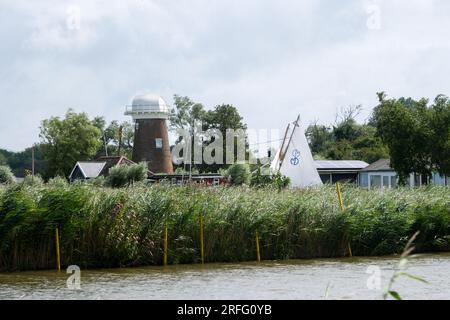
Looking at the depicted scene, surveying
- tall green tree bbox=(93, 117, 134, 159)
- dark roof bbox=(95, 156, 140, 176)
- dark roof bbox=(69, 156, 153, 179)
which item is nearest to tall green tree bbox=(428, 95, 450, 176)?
dark roof bbox=(69, 156, 153, 179)

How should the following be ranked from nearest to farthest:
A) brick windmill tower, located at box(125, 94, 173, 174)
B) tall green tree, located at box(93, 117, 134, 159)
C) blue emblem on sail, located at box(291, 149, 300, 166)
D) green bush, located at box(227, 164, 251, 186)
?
blue emblem on sail, located at box(291, 149, 300, 166) → green bush, located at box(227, 164, 251, 186) → brick windmill tower, located at box(125, 94, 173, 174) → tall green tree, located at box(93, 117, 134, 159)

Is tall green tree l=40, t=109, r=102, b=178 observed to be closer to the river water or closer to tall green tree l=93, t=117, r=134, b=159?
tall green tree l=93, t=117, r=134, b=159

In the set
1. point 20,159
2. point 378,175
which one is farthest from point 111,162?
point 20,159

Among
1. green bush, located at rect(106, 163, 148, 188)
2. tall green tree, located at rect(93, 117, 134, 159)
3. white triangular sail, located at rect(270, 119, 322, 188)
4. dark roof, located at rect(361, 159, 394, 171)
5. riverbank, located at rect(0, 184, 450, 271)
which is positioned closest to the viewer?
riverbank, located at rect(0, 184, 450, 271)

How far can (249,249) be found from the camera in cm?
2631

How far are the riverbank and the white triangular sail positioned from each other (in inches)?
779

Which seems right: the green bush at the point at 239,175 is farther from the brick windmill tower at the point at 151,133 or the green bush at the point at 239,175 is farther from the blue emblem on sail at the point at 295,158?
the brick windmill tower at the point at 151,133

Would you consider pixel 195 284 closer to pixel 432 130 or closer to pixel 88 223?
pixel 88 223

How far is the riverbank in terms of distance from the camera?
76.5 feet

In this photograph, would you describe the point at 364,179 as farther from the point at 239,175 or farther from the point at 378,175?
the point at 239,175

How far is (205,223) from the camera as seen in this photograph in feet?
83.4

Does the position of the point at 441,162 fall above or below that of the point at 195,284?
above
